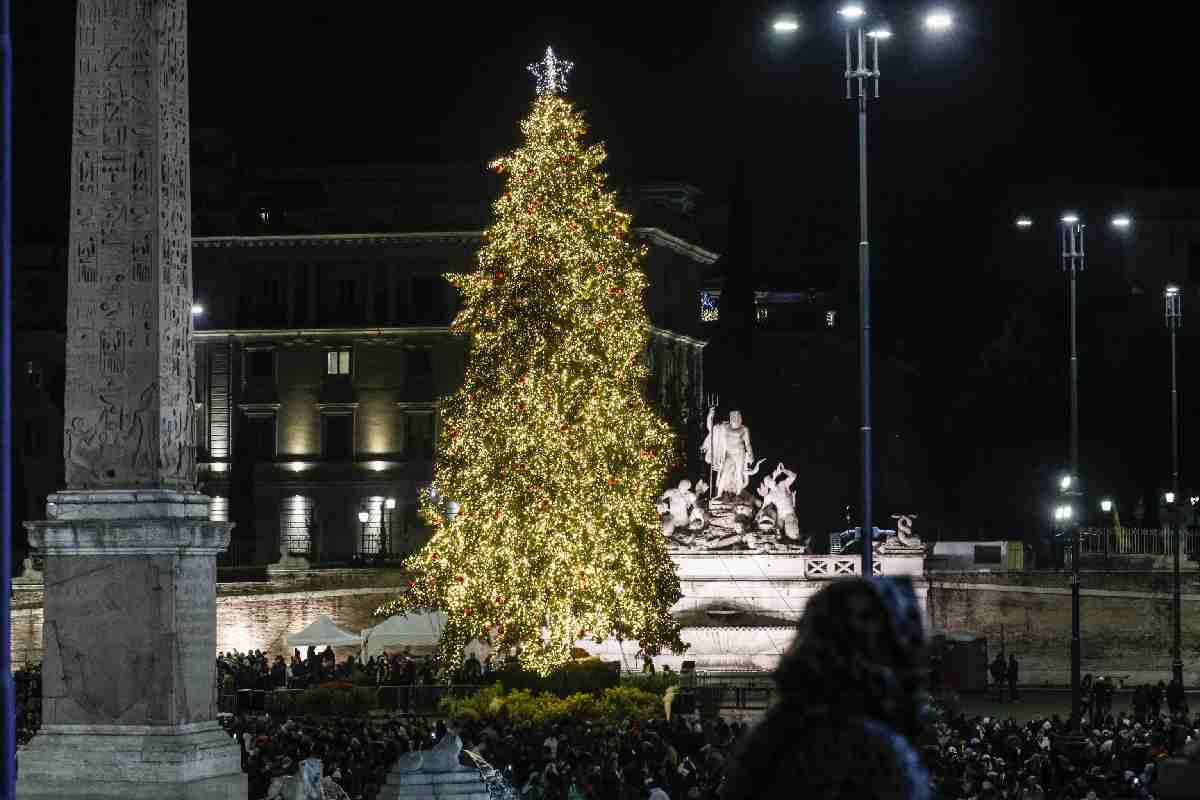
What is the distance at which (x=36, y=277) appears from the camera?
82.1m

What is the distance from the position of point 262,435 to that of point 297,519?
A: 312 centimetres

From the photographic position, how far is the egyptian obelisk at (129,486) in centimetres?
1916

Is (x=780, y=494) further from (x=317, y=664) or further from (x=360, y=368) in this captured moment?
(x=360, y=368)

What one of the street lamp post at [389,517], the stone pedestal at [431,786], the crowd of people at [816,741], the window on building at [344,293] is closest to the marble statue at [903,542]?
the crowd of people at [816,741]

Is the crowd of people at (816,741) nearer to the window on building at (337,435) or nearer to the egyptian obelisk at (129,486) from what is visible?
the egyptian obelisk at (129,486)

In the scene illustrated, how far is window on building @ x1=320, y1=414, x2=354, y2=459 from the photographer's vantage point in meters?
82.3

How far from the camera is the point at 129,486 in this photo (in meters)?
19.4

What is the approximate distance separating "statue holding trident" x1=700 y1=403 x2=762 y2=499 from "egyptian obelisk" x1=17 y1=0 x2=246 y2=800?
39.1 metres

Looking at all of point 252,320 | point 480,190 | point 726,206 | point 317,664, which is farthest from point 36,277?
point 317,664

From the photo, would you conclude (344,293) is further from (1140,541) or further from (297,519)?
(1140,541)

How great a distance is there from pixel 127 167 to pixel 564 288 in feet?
83.5

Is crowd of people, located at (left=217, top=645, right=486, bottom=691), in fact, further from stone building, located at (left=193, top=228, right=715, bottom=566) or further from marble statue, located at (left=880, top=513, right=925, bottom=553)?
stone building, located at (left=193, top=228, right=715, bottom=566)

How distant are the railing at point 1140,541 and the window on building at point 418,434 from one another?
2481cm

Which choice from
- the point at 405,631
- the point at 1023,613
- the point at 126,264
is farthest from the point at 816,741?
the point at 1023,613
